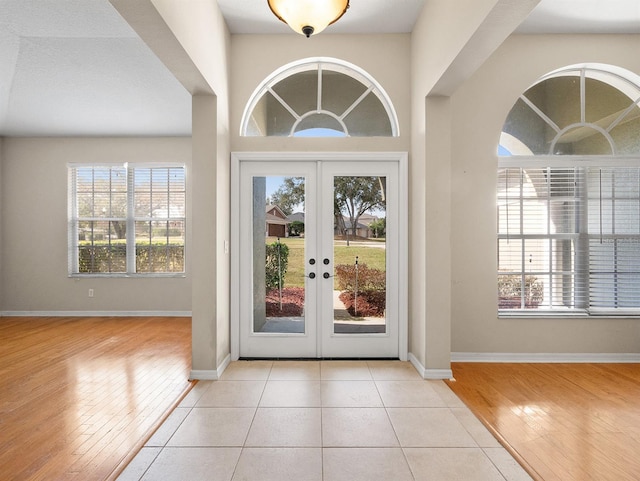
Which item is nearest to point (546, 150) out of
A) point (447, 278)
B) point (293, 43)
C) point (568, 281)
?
point (568, 281)

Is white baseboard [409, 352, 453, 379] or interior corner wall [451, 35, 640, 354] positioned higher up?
interior corner wall [451, 35, 640, 354]

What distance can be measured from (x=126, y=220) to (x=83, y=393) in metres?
3.75

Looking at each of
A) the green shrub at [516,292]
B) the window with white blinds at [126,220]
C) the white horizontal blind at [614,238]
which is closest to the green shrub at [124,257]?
the window with white blinds at [126,220]

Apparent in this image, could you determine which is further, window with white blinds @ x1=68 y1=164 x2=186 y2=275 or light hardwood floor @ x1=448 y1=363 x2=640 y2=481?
window with white blinds @ x1=68 y1=164 x2=186 y2=275

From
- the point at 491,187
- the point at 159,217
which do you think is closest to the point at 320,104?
the point at 491,187

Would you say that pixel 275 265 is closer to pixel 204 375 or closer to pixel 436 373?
pixel 204 375

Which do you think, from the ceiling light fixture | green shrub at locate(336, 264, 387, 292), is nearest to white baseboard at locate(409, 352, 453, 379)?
green shrub at locate(336, 264, 387, 292)

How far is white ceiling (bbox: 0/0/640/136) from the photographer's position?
3.51 meters

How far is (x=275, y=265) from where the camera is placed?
411 centimetres

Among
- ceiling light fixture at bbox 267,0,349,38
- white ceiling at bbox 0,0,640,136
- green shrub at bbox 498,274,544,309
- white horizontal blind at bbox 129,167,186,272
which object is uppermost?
white ceiling at bbox 0,0,640,136

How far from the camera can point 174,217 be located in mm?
6434

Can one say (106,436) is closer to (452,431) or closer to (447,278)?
(452,431)

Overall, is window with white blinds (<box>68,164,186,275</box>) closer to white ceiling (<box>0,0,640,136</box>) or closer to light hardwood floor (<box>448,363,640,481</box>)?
white ceiling (<box>0,0,640,136</box>)

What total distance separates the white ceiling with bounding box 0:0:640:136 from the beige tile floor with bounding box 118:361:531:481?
3.40 m
